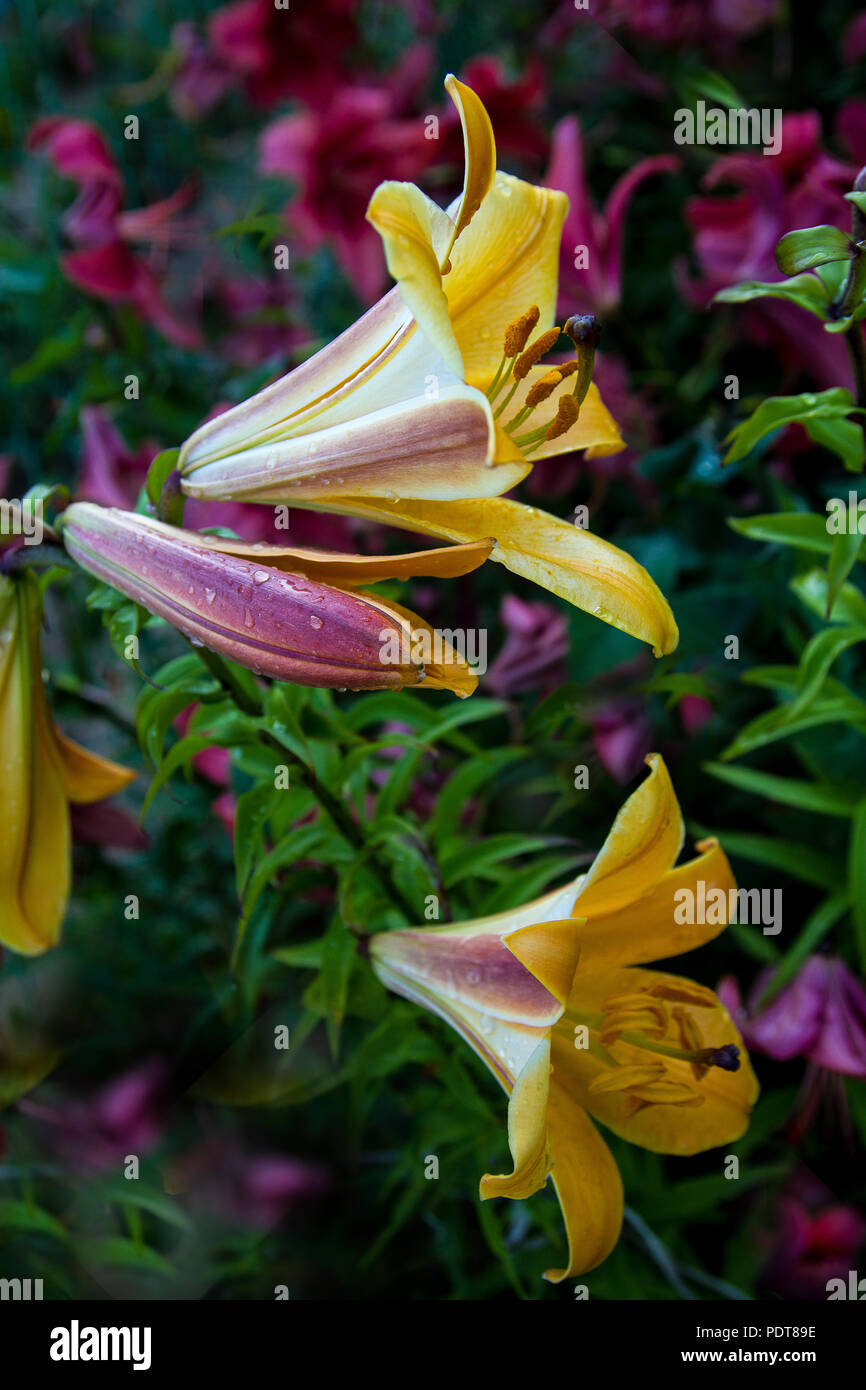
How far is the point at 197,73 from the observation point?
1.36 meters

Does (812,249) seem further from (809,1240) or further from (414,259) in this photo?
(809,1240)

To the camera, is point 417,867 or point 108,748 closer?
point 417,867

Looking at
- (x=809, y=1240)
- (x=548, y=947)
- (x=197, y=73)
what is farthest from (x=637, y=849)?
(x=197, y=73)

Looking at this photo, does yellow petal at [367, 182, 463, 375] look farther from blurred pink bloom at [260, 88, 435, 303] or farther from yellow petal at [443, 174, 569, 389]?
blurred pink bloom at [260, 88, 435, 303]

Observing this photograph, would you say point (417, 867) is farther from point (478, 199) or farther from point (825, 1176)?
point (825, 1176)

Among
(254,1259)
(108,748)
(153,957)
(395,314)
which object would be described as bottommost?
(254,1259)

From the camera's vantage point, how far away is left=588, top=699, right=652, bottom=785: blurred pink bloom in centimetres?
94

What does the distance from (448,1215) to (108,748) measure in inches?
27.3

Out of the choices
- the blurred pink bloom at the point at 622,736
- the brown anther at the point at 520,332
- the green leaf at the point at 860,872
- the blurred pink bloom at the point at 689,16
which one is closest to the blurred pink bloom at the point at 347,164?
the blurred pink bloom at the point at 689,16

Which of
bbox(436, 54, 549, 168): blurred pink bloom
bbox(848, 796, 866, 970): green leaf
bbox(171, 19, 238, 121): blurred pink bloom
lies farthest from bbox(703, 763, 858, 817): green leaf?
bbox(171, 19, 238, 121): blurred pink bloom

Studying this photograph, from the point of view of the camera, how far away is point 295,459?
0.53 m

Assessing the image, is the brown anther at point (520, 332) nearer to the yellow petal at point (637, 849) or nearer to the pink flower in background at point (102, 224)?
the yellow petal at point (637, 849)

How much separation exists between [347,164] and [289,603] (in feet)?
2.54

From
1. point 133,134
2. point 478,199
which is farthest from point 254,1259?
point 133,134
